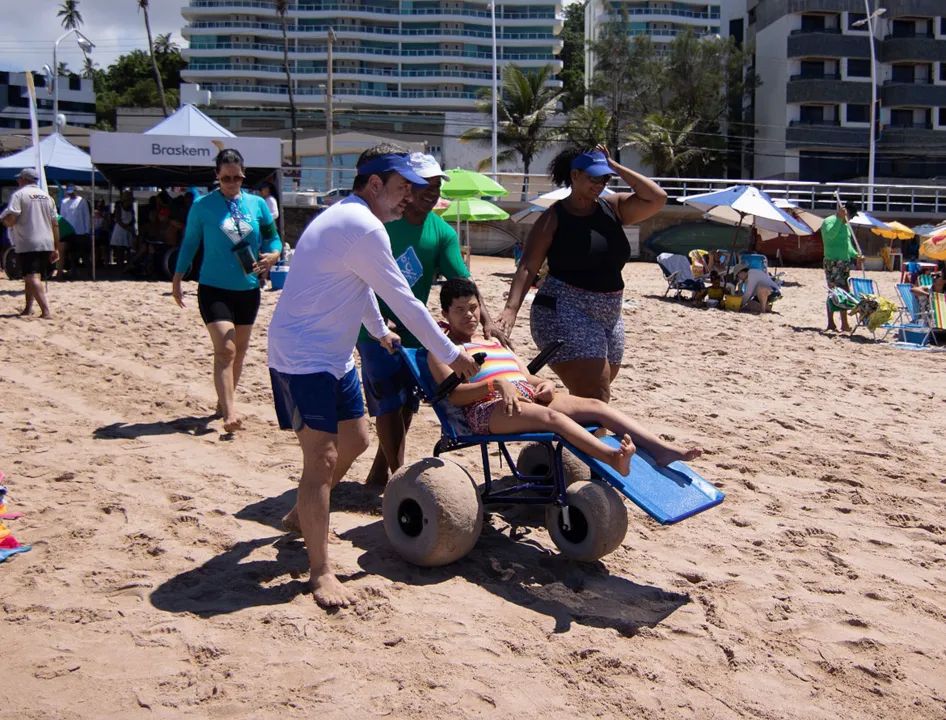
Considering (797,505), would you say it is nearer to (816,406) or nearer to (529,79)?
(816,406)

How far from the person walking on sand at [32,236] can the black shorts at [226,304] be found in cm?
521

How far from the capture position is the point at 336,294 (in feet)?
11.3

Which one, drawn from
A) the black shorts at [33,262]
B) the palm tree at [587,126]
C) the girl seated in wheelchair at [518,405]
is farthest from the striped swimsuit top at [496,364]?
the palm tree at [587,126]

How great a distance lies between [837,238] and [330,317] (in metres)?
10.8

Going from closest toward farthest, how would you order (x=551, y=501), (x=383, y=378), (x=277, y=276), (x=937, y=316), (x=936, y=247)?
(x=551, y=501) → (x=383, y=378) → (x=936, y=247) → (x=937, y=316) → (x=277, y=276)

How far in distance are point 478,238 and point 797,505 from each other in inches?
868

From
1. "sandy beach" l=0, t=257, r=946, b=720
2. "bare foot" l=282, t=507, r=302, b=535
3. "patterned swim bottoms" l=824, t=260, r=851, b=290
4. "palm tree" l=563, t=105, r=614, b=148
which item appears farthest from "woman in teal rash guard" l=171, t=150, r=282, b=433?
"palm tree" l=563, t=105, r=614, b=148

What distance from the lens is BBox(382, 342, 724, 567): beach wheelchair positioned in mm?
3766

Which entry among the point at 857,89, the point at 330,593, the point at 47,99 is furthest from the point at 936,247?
the point at 47,99

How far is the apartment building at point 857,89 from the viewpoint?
152 ft

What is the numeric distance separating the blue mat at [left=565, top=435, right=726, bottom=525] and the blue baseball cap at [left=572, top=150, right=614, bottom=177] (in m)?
1.25

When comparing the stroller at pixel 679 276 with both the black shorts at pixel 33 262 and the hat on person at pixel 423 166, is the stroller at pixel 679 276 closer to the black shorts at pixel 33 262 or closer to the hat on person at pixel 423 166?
the black shorts at pixel 33 262

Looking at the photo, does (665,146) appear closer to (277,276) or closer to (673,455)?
(277,276)

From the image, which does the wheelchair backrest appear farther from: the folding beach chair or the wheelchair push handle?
the folding beach chair
